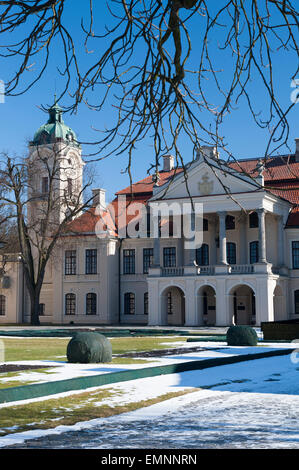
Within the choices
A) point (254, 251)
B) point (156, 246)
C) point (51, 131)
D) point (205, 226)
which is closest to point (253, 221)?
point (254, 251)

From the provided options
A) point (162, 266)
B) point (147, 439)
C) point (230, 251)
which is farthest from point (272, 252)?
point (147, 439)

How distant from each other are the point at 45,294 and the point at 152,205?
541 inches

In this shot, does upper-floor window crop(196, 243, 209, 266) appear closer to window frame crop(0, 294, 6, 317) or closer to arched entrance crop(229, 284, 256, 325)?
arched entrance crop(229, 284, 256, 325)

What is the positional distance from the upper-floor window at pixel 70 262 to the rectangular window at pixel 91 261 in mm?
1253

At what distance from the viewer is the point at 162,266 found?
164 ft

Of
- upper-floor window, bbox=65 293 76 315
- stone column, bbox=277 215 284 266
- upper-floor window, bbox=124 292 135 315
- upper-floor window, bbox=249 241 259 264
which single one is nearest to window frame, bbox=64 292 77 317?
upper-floor window, bbox=65 293 76 315

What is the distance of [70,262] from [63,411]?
44548 mm

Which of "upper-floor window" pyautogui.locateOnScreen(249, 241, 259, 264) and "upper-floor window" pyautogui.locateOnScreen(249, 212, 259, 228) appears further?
"upper-floor window" pyautogui.locateOnScreen(249, 212, 259, 228)

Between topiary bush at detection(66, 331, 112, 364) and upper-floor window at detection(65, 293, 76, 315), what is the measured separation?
3700 cm

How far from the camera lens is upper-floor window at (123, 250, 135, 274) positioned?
52.0 m

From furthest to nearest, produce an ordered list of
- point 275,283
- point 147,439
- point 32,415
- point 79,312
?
point 79,312 → point 275,283 → point 32,415 → point 147,439

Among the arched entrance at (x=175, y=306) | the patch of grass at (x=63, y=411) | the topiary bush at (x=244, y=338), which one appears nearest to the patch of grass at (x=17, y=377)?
the patch of grass at (x=63, y=411)
